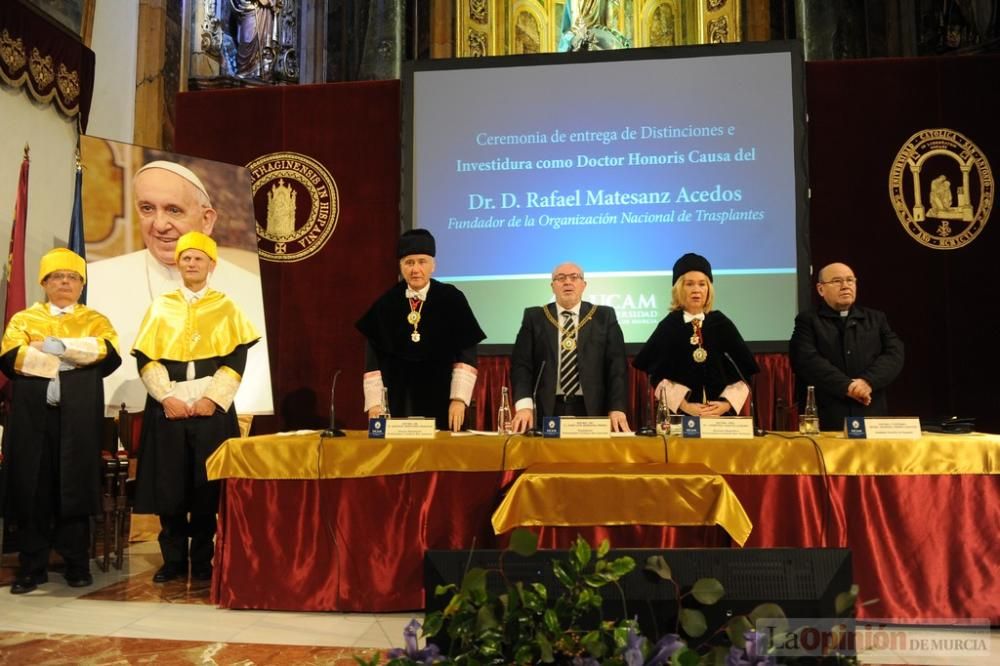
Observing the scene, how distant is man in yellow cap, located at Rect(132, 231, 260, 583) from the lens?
439cm

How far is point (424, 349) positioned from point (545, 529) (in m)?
1.60

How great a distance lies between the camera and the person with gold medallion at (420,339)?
14.8 ft

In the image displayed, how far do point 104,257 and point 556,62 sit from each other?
3425 millimetres

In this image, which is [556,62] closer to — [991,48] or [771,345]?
[771,345]

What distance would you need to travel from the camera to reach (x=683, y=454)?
345cm

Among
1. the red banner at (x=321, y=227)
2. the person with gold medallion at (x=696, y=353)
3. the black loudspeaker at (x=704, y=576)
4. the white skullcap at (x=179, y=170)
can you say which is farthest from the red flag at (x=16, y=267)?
the black loudspeaker at (x=704, y=576)

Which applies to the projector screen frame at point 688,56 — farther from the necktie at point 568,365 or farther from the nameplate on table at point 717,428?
the nameplate on table at point 717,428

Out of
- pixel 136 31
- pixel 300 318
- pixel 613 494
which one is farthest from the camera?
pixel 136 31

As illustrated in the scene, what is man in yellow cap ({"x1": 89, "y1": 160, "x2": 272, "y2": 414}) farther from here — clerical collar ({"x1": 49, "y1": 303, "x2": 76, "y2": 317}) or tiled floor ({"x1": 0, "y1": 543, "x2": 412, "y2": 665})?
tiled floor ({"x1": 0, "y1": 543, "x2": 412, "y2": 665})

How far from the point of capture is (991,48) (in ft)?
25.6

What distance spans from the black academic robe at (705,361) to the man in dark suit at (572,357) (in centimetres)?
19

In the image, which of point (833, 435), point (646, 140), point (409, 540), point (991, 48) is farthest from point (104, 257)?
point (991, 48)

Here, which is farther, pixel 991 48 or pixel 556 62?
pixel 991 48

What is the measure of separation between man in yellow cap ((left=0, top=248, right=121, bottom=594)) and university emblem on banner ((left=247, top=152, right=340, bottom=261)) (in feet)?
7.90
